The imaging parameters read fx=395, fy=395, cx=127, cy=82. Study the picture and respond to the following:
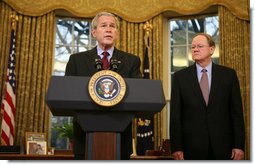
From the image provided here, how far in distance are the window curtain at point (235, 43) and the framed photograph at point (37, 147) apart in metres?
2.52

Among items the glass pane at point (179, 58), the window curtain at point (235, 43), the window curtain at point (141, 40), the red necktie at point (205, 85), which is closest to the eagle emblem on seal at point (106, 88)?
the red necktie at point (205, 85)

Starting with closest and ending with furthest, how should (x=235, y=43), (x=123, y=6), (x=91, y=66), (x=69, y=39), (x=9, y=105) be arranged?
(x=91, y=66) → (x=9, y=105) → (x=235, y=43) → (x=123, y=6) → (x=69, y=39)

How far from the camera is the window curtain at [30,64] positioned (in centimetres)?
516

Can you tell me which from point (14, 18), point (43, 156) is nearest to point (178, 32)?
point (14, 18)

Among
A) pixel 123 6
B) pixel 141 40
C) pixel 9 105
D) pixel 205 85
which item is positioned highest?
pixel 123 6

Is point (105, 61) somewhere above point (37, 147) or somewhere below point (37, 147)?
above

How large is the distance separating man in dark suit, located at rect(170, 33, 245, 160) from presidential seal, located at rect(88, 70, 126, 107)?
1057mm

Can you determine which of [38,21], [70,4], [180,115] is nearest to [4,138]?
[38,21]

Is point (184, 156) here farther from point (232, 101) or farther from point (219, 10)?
point (219, 10)

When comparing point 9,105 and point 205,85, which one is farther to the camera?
point 9,105

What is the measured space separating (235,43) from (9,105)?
3.03 m

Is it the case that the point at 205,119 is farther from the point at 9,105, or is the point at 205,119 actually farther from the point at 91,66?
the point at 9,105

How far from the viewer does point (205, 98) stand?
3.01 m

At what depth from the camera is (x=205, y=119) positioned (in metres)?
2.93
